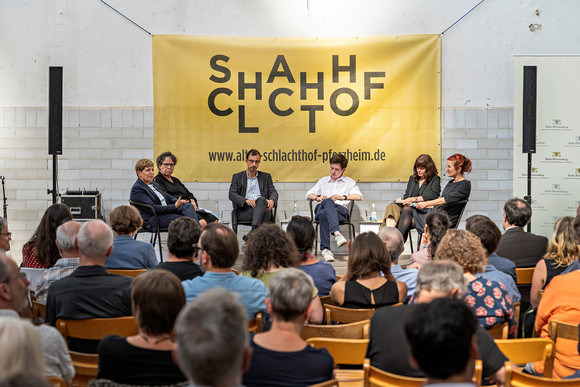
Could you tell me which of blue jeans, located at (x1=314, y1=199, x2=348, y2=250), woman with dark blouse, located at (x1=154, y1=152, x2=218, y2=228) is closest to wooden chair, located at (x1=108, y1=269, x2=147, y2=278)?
woman with dark blouse, located at (x1=154, y1=152, x2=218, y2=228)

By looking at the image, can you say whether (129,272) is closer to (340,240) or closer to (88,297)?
(88,297)

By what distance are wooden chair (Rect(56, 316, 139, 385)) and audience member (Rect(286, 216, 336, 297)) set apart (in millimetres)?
1229

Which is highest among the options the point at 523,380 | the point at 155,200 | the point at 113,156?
the point at 113,156

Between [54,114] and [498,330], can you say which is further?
[54,114]

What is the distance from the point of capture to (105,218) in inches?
310

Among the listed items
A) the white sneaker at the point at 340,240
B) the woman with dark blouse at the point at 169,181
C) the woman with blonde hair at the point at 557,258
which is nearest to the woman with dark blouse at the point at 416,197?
the white sneaker at the point at 340,240

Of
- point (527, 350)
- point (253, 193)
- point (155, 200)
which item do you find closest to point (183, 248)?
point (527, 350)

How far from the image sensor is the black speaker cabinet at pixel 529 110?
7.31m

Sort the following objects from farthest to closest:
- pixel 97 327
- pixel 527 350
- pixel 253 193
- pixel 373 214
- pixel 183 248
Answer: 1. pixel 373 214
2. pixel 253 193
3. pixel 183 248
4. pixel 97 327
5. pixel 527 350

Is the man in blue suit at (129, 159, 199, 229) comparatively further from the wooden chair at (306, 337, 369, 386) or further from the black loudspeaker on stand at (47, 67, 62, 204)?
the wooden chair at (306, 337, 369, 386)

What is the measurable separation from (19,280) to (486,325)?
6.50ft

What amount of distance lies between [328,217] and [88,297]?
4186 mm

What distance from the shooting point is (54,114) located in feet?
22.8

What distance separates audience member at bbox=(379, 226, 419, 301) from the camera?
141 inches
